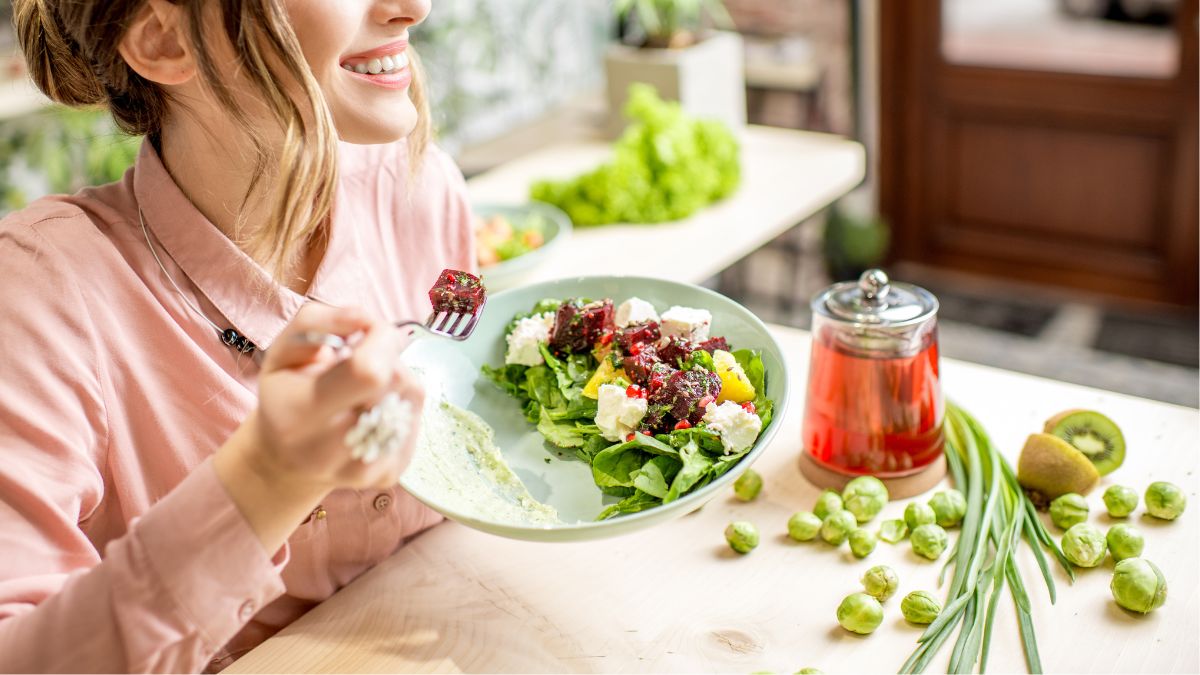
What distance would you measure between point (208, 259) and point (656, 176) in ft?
4.93

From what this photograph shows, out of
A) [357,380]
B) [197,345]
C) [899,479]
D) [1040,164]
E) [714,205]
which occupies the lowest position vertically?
[1040,164]

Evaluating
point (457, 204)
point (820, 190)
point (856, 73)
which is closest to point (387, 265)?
point (457, 204)

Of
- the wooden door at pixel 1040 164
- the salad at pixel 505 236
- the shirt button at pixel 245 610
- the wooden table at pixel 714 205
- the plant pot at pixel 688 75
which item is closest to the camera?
the shirt button at pixel 245 610

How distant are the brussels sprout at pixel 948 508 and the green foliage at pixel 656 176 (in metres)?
1.35

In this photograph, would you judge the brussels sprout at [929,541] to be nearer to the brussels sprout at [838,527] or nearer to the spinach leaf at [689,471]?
the brussels sprout at [838,527]

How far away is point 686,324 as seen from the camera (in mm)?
1164

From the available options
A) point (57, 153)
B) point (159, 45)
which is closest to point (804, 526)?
point (159, 45)

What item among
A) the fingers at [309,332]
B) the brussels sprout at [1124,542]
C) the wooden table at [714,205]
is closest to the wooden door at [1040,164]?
the wooden table at [714,205]

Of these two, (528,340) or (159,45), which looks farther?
(528,340)

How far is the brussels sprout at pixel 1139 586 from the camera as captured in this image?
3.28 ft

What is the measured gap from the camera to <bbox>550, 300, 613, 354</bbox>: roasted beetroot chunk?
1221 mm

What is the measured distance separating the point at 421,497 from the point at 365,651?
0.62ft

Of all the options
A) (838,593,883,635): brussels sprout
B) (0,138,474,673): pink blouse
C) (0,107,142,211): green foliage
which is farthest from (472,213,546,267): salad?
(0,107,142,211): green foliage

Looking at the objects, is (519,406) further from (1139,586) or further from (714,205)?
(714,205)
